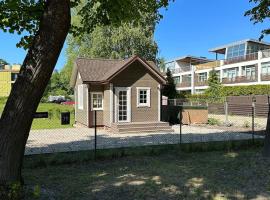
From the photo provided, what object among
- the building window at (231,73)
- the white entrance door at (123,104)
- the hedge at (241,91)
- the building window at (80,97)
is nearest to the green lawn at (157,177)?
the white entrance door at (123,104)

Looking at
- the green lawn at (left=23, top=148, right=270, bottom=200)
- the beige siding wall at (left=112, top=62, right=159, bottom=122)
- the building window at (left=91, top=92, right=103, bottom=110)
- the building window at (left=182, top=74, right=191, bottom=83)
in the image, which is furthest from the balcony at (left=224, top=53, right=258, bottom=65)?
the green lawn at (left=23, top=148, right=270, bottom=200)

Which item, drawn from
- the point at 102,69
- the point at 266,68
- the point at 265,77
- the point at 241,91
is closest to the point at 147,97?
the point at 102,69

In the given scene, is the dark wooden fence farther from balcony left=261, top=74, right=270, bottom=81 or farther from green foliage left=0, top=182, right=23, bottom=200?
green foliage left=0, top=182, right=23, bottom=200

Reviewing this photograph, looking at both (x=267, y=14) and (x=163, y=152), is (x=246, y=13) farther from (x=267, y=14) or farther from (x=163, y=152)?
(x=163, y=152)

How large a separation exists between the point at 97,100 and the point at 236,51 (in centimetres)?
4181

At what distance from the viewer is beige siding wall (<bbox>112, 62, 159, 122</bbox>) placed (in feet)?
65.8

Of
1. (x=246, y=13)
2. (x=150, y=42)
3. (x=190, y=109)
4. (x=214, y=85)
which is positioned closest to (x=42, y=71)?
(x=246, y=13)

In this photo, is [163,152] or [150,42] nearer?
[163,152]

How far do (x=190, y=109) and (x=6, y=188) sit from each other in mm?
18779

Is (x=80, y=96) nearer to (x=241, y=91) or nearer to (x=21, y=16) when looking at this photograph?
(x=21, y=16)

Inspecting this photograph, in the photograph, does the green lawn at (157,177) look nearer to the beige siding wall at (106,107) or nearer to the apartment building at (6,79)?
the beige siding wall at (106,107)

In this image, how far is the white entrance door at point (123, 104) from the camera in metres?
20.0

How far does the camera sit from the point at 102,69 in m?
21.9

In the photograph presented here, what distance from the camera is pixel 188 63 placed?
72375 mm
